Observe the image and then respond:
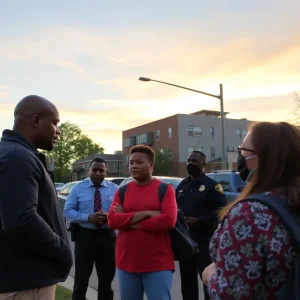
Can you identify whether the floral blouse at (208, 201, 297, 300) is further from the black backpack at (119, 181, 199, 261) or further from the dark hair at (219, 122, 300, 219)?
the black backpack at (119, 181, 199, 261)

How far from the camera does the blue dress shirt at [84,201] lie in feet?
16.6

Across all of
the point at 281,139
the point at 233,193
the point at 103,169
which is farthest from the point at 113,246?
the point at 233,193

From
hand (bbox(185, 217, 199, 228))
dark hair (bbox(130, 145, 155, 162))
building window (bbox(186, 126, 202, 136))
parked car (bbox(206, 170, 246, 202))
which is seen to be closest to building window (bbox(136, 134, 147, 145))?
building window (bbox(186, 126, 202, 136))

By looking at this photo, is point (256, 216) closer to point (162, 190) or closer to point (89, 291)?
point (162, 190)

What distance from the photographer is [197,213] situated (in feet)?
16.8

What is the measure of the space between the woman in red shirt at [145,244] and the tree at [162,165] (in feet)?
170

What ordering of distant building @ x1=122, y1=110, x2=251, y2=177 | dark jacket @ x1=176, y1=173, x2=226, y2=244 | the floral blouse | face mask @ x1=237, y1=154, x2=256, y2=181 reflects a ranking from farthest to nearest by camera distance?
distant building @ x1=122, y1=110, x2=251, y2=177, dark jacket @ x1=176, y1=173, x2=226, y2=244, face mask @ x1=237, y1=154, x2=256, y2=181, the floral blouse

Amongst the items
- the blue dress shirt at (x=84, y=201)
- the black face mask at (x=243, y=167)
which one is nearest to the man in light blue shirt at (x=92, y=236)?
the blue dress shirt at (x=84, y=201)

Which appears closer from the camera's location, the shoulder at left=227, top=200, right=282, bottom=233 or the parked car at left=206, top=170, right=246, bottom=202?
the shoulder at left=227, top=200, right=282, bottom=233

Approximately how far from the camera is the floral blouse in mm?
1765

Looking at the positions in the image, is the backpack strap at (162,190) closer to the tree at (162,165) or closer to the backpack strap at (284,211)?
the backpack strap at (284,211)

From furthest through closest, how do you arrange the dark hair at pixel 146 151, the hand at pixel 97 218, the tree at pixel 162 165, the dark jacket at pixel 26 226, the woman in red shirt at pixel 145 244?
the tree at pixel 162 165 → the hand at pixel 97 218 → the dark hair at pixel 146 151 → the woman in red shirt at pixel 145 244 → the dark jacket at pixel 26 226

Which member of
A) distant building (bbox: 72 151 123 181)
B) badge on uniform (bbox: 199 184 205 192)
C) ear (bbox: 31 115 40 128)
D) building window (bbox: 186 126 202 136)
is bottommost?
distant building (bbox: 72 151 123 181)

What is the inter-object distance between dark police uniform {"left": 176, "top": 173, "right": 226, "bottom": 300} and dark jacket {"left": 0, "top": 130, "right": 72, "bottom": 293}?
266 cm
